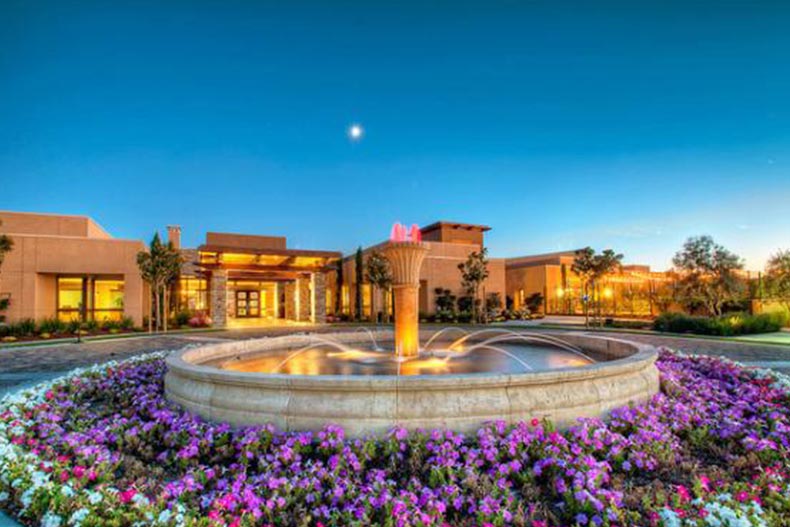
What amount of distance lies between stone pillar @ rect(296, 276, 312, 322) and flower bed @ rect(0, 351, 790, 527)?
2730 cm

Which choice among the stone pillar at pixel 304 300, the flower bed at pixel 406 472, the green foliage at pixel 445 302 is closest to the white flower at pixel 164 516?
the flower bed at pixel 406 472

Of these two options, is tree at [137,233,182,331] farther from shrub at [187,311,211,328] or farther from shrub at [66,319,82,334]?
shrub at [66,319,82,334]

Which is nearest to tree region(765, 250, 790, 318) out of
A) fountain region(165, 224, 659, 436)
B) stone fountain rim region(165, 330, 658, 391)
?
fountain region(165, 224, 659, 436)

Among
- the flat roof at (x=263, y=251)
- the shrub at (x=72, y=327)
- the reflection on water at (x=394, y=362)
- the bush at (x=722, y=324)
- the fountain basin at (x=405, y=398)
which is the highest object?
the flat roof at (x=263, y=251)

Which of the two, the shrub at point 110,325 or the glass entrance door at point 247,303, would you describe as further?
the glass entrance door at point 247,303

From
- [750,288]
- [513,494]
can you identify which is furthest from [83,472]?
[750,288]

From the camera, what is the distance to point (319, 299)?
32.3 meters

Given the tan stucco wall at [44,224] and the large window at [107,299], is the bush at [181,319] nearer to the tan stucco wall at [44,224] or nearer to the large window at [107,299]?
the large window at [107,299]

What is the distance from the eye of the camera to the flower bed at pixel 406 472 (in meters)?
3.38

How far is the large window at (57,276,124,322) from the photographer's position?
26.1m

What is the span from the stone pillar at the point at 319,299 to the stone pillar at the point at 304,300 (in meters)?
0.92

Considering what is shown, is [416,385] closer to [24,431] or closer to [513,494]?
[513,494]

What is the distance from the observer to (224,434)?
476cm

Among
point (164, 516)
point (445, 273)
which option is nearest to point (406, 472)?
point (164, 516)
